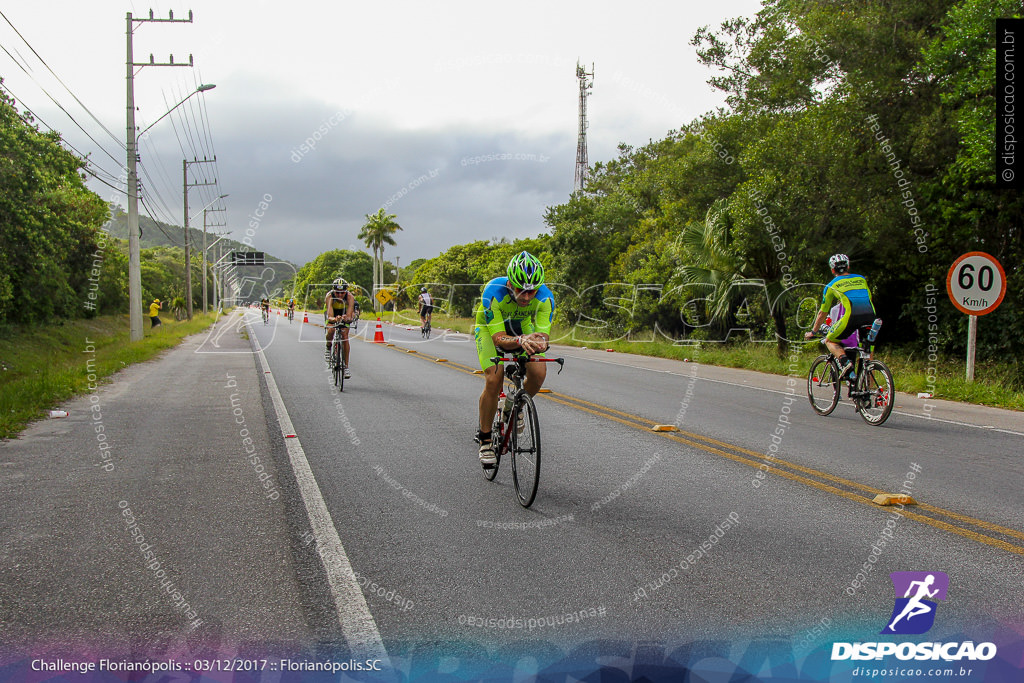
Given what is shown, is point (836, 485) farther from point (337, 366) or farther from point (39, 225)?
point (39, 225)

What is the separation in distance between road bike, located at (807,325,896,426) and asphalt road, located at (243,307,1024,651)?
22 centimetres

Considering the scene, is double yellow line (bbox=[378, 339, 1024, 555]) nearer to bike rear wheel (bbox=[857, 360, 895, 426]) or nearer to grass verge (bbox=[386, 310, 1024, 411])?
bike rear wheel (bbox=[857, 360, 895, 426])

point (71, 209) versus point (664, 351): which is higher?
point (71, 209)

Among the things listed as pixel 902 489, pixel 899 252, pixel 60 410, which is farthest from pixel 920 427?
pixel 60 410

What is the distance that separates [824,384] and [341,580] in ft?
28.3

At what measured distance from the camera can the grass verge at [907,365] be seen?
1204 cm

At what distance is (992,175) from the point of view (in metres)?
12.9

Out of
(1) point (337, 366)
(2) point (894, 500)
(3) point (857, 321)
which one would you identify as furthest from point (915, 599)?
(1) point (337, 366)

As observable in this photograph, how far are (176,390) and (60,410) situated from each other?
2.85 metres

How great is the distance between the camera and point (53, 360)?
20.5 m

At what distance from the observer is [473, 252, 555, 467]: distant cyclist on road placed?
5727 millimetres

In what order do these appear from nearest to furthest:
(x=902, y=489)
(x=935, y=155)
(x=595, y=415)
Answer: (x=902, y=489)
(x=595, y=415)
(x=935, y=155)

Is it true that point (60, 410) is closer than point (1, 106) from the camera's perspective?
Yes

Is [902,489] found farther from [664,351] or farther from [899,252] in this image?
[664,351]
